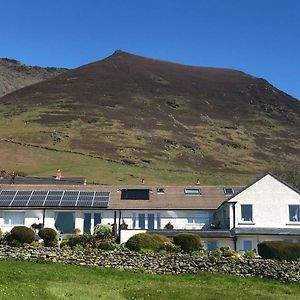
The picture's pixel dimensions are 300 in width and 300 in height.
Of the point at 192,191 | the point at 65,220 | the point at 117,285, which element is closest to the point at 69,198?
the point at 65,220

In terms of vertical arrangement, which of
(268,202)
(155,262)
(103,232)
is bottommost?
Result: (155,262)

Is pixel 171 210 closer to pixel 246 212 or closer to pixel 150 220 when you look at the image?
pixel 150 220

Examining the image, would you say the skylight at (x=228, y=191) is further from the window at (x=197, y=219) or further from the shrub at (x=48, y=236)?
the shrub at (x=48, y=236)

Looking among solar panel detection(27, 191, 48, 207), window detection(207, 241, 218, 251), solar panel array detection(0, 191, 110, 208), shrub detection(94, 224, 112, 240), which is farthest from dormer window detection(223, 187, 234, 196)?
solar panel detection(27, 191, 48, 207)

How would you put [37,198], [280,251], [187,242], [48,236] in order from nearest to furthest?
[280,251] < [187,242] < [48,236] < [37,198]

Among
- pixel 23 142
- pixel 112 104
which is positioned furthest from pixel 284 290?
pixel 112 104

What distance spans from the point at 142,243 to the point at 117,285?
9.12 metres

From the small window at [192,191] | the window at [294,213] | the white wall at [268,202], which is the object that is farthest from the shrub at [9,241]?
the window at [294,213]

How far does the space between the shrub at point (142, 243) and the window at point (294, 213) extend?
15750 mm

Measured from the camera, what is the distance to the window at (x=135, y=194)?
53.2 m

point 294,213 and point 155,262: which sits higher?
point 294,213

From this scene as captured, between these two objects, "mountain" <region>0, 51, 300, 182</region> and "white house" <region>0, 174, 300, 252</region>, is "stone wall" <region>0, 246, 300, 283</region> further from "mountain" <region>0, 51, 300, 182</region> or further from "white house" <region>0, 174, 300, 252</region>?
"mountain" <region>0, 51, 300, 182</region>

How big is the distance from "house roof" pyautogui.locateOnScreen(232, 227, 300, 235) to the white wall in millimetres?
747

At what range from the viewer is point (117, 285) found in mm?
26234
